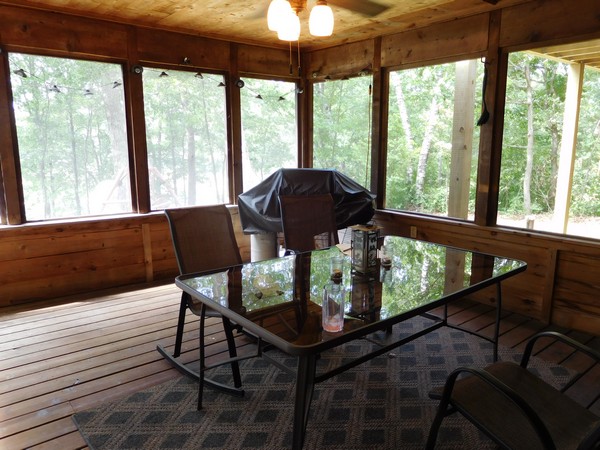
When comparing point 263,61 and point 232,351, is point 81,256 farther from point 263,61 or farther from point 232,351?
point 263,61

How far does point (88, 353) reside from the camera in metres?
2.84

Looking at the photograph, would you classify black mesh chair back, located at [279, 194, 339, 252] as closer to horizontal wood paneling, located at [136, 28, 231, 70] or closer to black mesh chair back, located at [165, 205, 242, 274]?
black mesh chair back, located at [165, 205, 242, 274]

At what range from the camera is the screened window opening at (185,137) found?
4336 mm

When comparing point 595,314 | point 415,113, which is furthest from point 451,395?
point 415,113

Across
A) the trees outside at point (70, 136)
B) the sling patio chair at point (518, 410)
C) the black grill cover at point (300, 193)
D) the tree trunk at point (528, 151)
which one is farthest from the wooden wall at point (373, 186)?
the sling patio chair at point (518, 410)

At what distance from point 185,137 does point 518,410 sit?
12.9 feet

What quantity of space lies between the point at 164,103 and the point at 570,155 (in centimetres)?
373

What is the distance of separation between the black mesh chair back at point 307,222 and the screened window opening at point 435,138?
1417 millimetres

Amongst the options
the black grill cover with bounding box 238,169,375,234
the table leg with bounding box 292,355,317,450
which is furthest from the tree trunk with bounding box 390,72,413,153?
the table leg with bounding box 292,355,317,450

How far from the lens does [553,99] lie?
11.2ft

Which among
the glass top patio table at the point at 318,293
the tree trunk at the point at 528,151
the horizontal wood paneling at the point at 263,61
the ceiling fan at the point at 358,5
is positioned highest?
the horizontal wood paneling at the point at 263,61

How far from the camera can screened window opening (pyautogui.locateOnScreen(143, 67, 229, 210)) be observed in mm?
4336

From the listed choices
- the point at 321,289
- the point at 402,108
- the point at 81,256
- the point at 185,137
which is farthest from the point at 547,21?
the point at 81,256

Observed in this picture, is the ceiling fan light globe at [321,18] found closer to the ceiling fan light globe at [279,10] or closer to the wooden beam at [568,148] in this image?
the ceiling fan light globe at [279,10]
